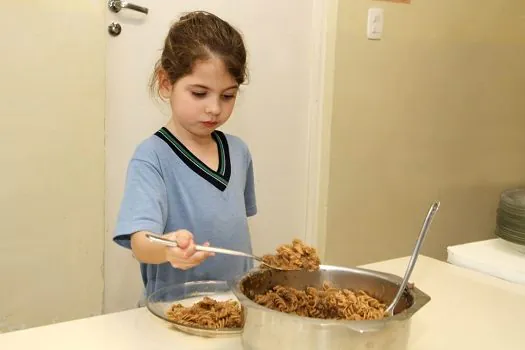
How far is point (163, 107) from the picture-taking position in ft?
6.73

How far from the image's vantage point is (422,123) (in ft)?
9.14

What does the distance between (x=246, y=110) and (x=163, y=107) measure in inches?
14.6

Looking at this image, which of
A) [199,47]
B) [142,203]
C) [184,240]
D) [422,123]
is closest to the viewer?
[184,240]

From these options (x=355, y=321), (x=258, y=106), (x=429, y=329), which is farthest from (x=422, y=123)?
(x=355, y=321)

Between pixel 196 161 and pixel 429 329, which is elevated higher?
pixel 196 161

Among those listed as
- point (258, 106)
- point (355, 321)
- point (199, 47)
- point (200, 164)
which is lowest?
point (355, 321)

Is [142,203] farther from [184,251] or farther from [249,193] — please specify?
[249,193]

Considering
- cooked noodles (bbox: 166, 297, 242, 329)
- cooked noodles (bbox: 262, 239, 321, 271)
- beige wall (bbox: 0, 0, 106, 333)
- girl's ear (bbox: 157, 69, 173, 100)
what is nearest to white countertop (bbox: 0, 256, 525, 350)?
cooked noodles (bbox: 166, 297, 242, 329)

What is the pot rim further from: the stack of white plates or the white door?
the white door

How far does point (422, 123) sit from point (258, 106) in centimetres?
88

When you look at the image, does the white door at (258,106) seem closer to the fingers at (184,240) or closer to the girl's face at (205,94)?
the girl's face at (205,94)

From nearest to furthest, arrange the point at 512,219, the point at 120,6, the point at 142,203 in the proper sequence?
the point at 142,203
the point at 512,219
the point at 120,6

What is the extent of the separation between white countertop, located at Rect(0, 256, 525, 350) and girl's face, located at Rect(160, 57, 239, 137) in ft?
1.39

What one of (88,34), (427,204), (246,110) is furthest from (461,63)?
(88,34)
